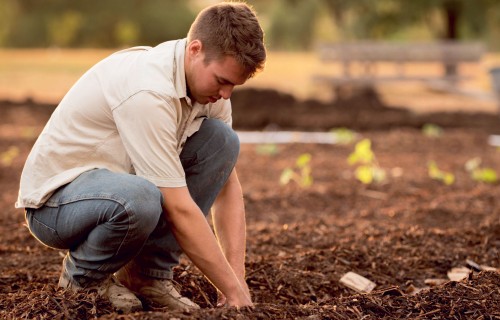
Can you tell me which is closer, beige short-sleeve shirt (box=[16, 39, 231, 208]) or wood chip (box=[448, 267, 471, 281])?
beige short-sleeve shirt (box=[16, 39, 231, 208])

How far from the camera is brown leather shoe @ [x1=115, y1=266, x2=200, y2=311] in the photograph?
322cm

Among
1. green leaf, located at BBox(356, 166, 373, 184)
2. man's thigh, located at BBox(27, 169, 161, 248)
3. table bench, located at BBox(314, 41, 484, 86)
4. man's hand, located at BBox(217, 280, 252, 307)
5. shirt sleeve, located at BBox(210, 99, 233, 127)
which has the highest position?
shirt sleeve, located at BBox(210, 99, 233, 127)

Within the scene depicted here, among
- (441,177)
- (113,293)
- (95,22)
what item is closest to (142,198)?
(113,293)

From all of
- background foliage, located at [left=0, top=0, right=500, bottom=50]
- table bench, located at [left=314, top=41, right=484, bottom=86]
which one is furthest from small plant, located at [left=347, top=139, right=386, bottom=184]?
background foliage, located at [left=0, top=0, right=500, bottom=50]

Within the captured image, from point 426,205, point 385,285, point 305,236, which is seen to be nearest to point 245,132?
point 426,205

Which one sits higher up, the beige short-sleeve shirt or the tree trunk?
the beige short-sleeve shirt

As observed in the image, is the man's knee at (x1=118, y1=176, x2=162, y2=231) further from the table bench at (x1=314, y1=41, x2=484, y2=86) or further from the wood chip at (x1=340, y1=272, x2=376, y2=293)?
the table bench at (x1=314, y1=41, x2=484, y2=86)

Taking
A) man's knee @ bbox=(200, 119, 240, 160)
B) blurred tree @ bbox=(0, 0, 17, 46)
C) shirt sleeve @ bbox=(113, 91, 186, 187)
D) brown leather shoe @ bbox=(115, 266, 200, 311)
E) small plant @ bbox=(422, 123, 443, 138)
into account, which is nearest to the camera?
shirt sleeve @ bbox=(113, 91, 186, 187)

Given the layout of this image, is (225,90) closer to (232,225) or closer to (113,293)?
(232,225)

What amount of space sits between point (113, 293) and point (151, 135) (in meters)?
0.75

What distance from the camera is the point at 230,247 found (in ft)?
10.7

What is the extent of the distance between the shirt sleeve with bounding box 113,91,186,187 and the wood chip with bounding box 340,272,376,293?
1.15 m

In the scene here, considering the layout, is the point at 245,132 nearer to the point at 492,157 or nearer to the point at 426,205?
the point at 492,157

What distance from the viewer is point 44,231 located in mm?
3111
